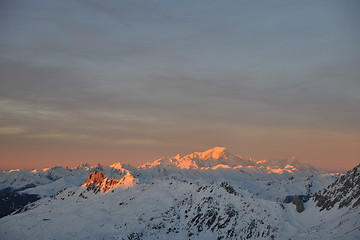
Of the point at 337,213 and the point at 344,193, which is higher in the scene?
the point at 344,193

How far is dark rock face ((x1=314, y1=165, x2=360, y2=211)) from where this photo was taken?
174 metres

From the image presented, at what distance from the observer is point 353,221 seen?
475 feet

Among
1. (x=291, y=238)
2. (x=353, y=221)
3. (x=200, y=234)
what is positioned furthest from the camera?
(x=200, y=234)

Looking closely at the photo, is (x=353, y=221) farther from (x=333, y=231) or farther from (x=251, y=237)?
(x=251, y=237)

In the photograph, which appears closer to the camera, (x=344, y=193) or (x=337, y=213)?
(x=337, y=213)

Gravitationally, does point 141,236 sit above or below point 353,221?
below

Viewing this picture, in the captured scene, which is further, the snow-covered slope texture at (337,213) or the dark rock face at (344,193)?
the dark rock face at (344,193)

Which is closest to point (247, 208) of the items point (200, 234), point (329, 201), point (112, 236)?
point (200, 234)

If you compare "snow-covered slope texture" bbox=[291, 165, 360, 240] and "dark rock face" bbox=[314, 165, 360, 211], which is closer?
"snow-covered slope texture" bbox=[291, 165, 360, 240]

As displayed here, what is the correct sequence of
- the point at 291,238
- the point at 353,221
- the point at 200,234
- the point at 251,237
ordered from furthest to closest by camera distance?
Result: the point at 200,234 < the point at 251,237 < the point at 291,238 < the point at 353,221

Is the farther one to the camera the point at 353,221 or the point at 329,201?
the point at 329,201

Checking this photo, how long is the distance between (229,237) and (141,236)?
4410 centimetres

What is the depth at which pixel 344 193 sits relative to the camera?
183m

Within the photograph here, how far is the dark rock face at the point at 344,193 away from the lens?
174 meters
